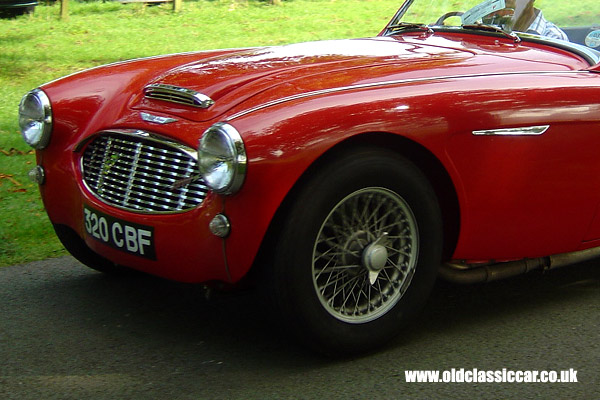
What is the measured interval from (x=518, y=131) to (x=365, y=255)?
0.75 m

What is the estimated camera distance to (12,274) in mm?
4227

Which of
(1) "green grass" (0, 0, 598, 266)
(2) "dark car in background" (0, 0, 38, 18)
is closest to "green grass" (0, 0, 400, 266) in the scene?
(1) "green grass" (0, 0, 598, 266)

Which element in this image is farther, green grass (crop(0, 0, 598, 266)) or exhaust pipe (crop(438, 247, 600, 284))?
green grass (crop(0, 0, 598, 266))

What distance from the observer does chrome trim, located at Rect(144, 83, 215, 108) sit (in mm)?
3164

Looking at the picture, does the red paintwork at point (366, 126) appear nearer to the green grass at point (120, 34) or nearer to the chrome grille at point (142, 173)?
the chrome grille at point (142, 173)

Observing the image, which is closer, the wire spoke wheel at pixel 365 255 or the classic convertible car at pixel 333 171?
the classic convertible car at pixel 333 171

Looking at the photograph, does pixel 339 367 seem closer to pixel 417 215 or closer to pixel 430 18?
pixel 417 215

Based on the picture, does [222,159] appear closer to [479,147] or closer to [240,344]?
[240,344]

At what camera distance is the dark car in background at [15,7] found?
40.2 feet

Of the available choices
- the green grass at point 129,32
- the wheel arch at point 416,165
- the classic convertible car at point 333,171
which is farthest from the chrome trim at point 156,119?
the green grass at point 129,32

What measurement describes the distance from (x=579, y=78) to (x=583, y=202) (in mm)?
501

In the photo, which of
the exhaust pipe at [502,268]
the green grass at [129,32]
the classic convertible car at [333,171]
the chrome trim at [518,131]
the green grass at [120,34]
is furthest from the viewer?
the green grass at [129,32]

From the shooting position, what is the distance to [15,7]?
40.5ft

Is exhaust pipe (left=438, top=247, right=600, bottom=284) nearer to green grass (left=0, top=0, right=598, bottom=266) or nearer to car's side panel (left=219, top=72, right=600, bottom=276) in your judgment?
car's side panel (left=219, top=72, right=600, bottom=276)
